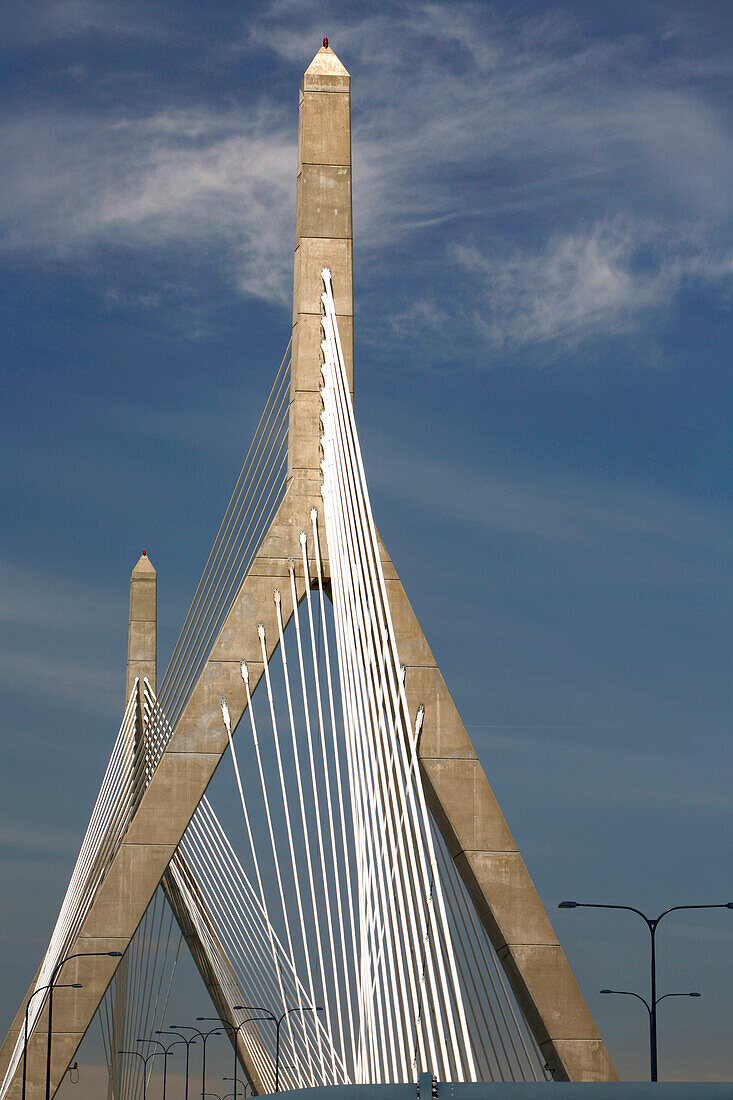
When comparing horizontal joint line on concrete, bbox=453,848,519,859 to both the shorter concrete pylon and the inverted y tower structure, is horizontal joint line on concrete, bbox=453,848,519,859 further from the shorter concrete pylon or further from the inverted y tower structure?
the shorter concrete pylon

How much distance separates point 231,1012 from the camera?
4719 centimetres

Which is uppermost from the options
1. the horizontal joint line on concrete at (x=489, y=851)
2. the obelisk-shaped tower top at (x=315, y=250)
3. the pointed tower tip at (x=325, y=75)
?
the pointed tower tip at (x=325, y=75)

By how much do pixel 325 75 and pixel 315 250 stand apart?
9.65 feet

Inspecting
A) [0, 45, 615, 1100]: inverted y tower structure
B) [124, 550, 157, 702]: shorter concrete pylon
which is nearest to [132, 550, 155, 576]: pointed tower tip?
[124, 550, 157, 702]: shorter concrete pylon

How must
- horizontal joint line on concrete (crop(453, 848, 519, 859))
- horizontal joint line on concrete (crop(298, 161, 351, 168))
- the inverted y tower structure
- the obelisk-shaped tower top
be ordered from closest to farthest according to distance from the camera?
1. the inverted y tower structure
2. horizontal joint line on concrete (crop(453, 848, 519, 859))
3. the obelisk-shaped tower top
4. horizontal joint line on concrete (crop(298, 161, 351, 168))

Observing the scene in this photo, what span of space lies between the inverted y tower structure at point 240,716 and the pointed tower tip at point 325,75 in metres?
0.02

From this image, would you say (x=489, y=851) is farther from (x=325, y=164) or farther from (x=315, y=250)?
(x=325, y=164)

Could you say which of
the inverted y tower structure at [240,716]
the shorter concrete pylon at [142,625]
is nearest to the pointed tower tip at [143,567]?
the shorter concrete pylon at [142,625]

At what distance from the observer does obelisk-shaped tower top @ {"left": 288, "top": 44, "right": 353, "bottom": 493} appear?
27.8 metres

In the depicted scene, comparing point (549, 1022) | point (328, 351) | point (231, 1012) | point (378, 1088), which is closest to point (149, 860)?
point (549, 1022)

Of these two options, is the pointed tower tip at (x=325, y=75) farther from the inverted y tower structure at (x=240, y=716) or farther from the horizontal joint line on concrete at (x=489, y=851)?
the horizontal joint line on concrete at (x=489, y=851)

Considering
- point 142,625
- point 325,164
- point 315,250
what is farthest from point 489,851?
point 142,625

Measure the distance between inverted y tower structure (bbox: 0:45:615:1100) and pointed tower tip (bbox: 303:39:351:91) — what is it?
0.02 m

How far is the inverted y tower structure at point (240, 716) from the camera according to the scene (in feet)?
82.2
